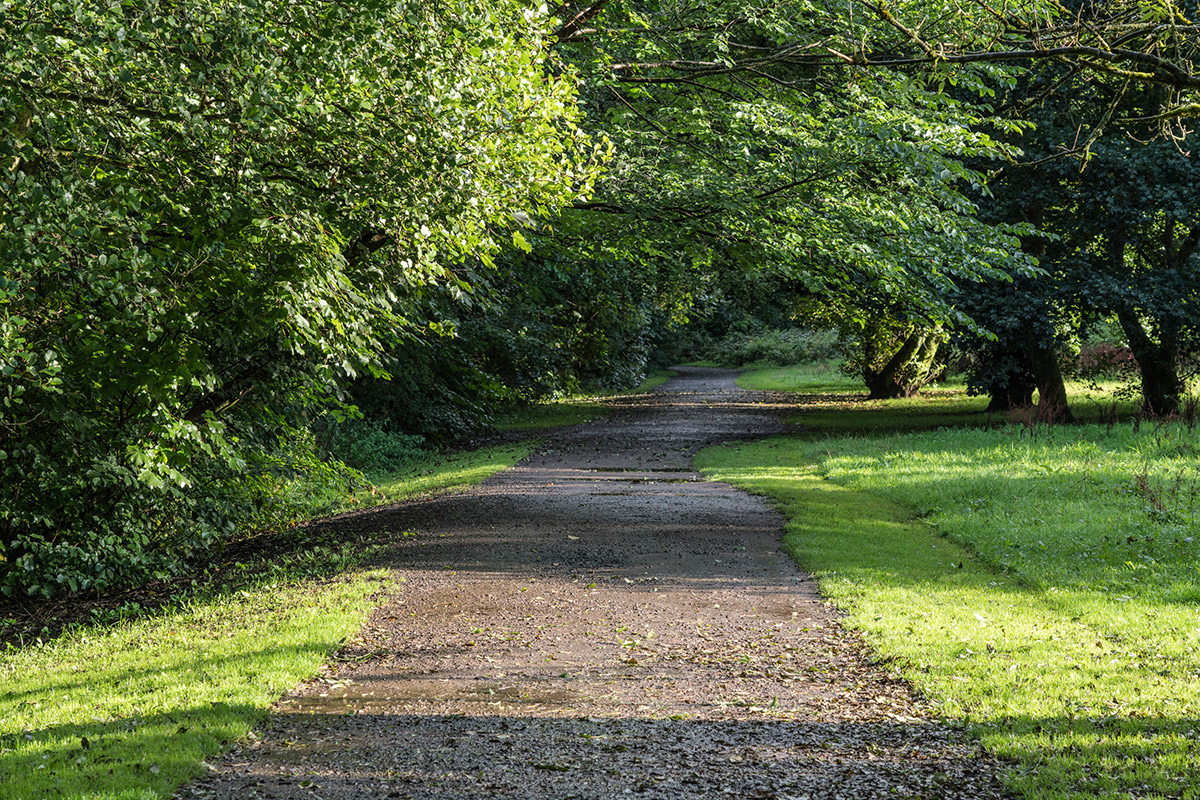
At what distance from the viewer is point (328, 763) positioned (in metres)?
4.85

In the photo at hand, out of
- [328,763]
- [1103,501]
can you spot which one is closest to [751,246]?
[1103,501]

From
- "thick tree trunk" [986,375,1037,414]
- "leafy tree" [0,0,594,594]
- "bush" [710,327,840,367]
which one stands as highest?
"leafy tree" [0,0,594,594]

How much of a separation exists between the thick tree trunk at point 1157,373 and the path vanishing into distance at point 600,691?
12497 millimetres

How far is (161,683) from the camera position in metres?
6.01

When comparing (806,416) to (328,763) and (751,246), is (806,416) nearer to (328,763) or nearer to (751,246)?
(751,246)

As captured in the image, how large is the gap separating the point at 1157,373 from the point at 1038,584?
14.4 meters

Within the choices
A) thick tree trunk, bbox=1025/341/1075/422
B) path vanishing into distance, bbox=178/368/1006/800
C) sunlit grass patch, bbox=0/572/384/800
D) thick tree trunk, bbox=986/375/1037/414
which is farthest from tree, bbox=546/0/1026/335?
thick tree trunk, bbox=986/375/1037/414

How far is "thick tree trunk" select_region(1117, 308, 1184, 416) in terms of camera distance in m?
19.3

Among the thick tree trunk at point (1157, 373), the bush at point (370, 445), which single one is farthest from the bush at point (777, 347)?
the bush at point (370, 445)

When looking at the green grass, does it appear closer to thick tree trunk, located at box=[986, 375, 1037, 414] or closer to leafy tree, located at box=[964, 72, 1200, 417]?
thick tree trunk, located at box=[986, 375, 1037, 414]

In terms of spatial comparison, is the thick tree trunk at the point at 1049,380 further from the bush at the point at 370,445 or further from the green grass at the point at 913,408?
the bush at the point at 370,445

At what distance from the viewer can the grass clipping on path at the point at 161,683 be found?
183 inches

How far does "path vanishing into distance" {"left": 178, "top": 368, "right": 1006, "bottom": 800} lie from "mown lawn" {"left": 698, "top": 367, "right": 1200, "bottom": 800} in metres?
0.45

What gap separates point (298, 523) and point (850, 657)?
896cm
